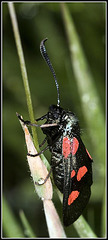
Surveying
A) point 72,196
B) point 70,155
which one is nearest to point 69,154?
point 70,155

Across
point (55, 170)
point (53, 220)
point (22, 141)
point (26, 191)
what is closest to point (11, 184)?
point (26, 191)

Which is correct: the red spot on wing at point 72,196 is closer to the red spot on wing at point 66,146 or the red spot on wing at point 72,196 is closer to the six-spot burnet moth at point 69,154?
the six-spot burnet moth at point 69,154

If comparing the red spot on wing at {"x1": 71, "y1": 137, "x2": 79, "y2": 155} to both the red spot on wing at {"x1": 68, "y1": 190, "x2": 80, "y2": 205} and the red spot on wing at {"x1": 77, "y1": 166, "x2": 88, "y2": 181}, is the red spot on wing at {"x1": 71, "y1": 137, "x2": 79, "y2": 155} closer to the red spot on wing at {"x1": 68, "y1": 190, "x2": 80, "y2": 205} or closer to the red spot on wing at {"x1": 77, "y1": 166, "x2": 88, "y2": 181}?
the red spot on wing at {"x1": 77, "y1": 166, "x2": 88, "y2": 181}

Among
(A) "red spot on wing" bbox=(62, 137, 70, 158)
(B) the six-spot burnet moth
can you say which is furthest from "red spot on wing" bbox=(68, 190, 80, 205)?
(A) "red spot on wing" bbox=(62, 137, 70, 158)

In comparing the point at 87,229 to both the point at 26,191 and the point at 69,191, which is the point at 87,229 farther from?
the point at 26,191

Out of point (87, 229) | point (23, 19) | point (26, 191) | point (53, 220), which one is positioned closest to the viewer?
point (53, 220)

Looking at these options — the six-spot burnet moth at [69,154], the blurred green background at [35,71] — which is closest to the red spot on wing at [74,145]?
the six-spot burnet moth at [69,154]

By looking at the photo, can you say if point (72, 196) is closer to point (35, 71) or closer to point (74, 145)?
point (74, 145)

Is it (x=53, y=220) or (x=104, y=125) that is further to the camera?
(x=104, y=125)
